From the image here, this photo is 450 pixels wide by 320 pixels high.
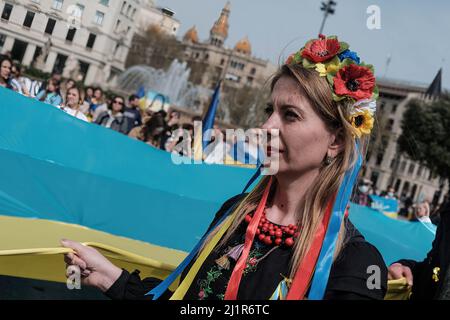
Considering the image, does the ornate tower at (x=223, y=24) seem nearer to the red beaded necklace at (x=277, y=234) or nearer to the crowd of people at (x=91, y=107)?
the red beaded necklace at (x=277, y=234)

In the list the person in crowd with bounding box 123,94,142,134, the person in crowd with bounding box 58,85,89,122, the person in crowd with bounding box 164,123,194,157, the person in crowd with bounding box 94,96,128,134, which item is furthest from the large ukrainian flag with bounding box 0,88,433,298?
the person in crowd with bounding box 123,94,142,134

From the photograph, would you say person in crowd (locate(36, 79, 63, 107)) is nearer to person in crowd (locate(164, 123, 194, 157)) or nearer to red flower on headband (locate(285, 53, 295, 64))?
person in crowd (locate(164, 123, 194, 157))

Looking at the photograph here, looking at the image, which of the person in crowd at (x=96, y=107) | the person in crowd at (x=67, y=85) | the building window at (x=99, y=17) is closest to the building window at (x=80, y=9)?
the building window at (x=99, y=17)

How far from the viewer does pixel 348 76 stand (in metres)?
1.53

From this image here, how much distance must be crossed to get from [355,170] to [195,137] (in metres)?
5.85

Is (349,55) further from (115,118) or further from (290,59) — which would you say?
(115,118)

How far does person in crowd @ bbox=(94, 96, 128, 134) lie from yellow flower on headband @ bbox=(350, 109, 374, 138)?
14.5 feet

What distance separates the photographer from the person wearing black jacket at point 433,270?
5.58ft

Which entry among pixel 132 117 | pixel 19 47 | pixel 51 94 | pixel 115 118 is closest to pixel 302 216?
pixel 19 47

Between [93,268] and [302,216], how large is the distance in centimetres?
68

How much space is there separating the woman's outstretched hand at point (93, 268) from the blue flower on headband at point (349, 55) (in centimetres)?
98

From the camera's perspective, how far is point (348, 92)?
4.93 feet
